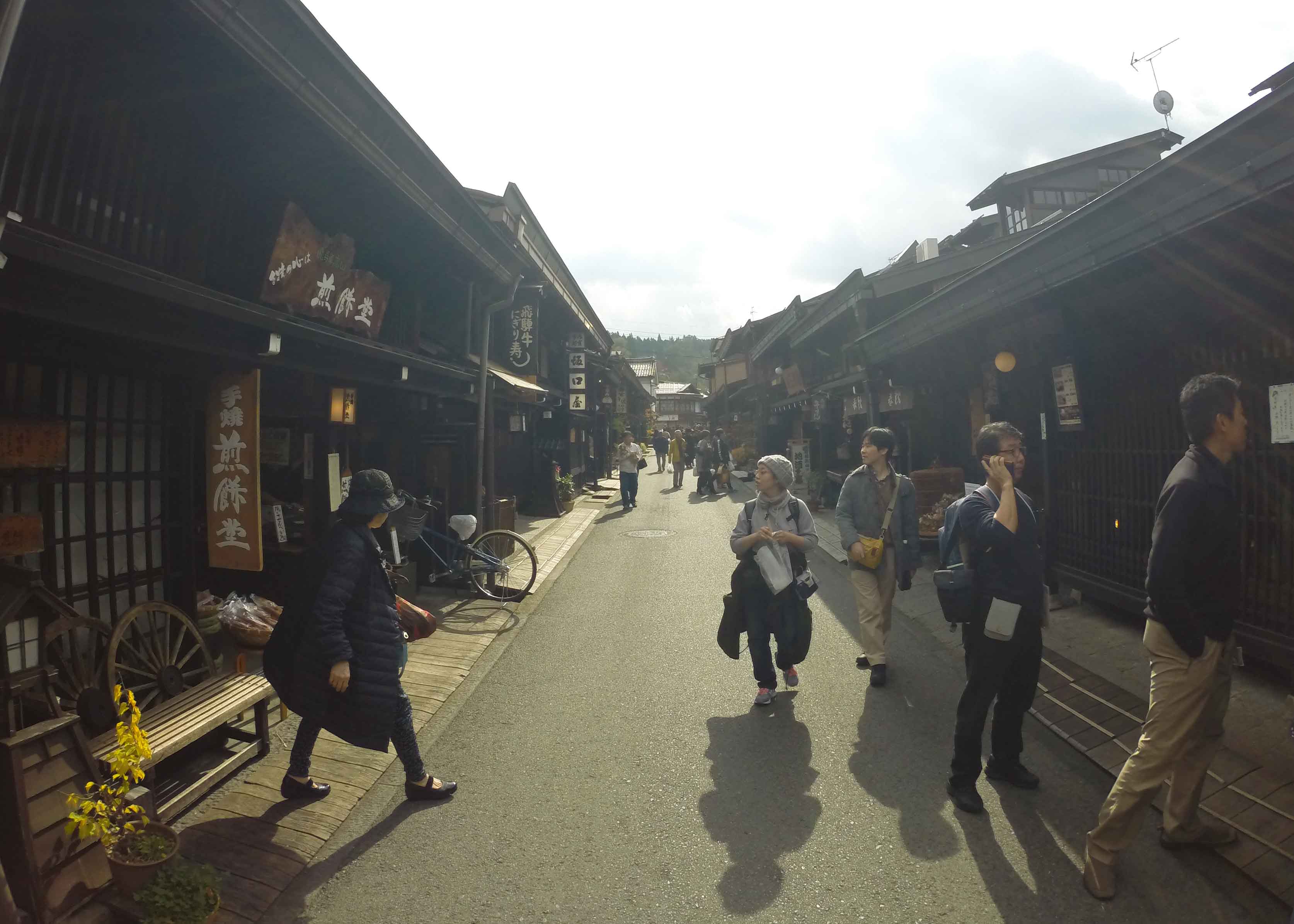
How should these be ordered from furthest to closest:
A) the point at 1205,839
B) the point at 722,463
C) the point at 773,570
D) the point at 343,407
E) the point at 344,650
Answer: the point at 722,463 < the point at 343,407 < the point at 773,570 < the point at 344,650 < the point at 1205,839

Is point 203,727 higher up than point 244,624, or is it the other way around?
point 244,624

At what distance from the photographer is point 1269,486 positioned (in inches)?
202

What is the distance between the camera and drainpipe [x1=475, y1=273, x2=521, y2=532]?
10320 mm

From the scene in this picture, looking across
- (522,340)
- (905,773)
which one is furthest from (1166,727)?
(522,340)

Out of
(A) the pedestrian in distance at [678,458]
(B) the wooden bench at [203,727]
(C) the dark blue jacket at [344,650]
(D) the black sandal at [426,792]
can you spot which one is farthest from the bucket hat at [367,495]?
(A) the pedestrian in distance at [678,458]

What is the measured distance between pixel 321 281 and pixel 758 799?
554 centimetres

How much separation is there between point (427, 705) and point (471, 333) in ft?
23.2

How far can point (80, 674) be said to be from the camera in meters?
4.50

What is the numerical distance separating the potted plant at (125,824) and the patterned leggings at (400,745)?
957mm

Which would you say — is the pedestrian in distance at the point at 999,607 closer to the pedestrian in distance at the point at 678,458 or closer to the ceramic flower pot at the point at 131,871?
the ceramic flower pot at the point at 131,871

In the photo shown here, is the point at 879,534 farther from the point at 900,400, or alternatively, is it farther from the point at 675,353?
the point at 675,353

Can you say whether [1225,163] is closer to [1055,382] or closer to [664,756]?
[1055,382]

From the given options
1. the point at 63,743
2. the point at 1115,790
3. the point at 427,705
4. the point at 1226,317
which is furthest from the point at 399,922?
the point at 1226,317

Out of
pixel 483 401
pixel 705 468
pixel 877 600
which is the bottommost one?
pixel 877 600
